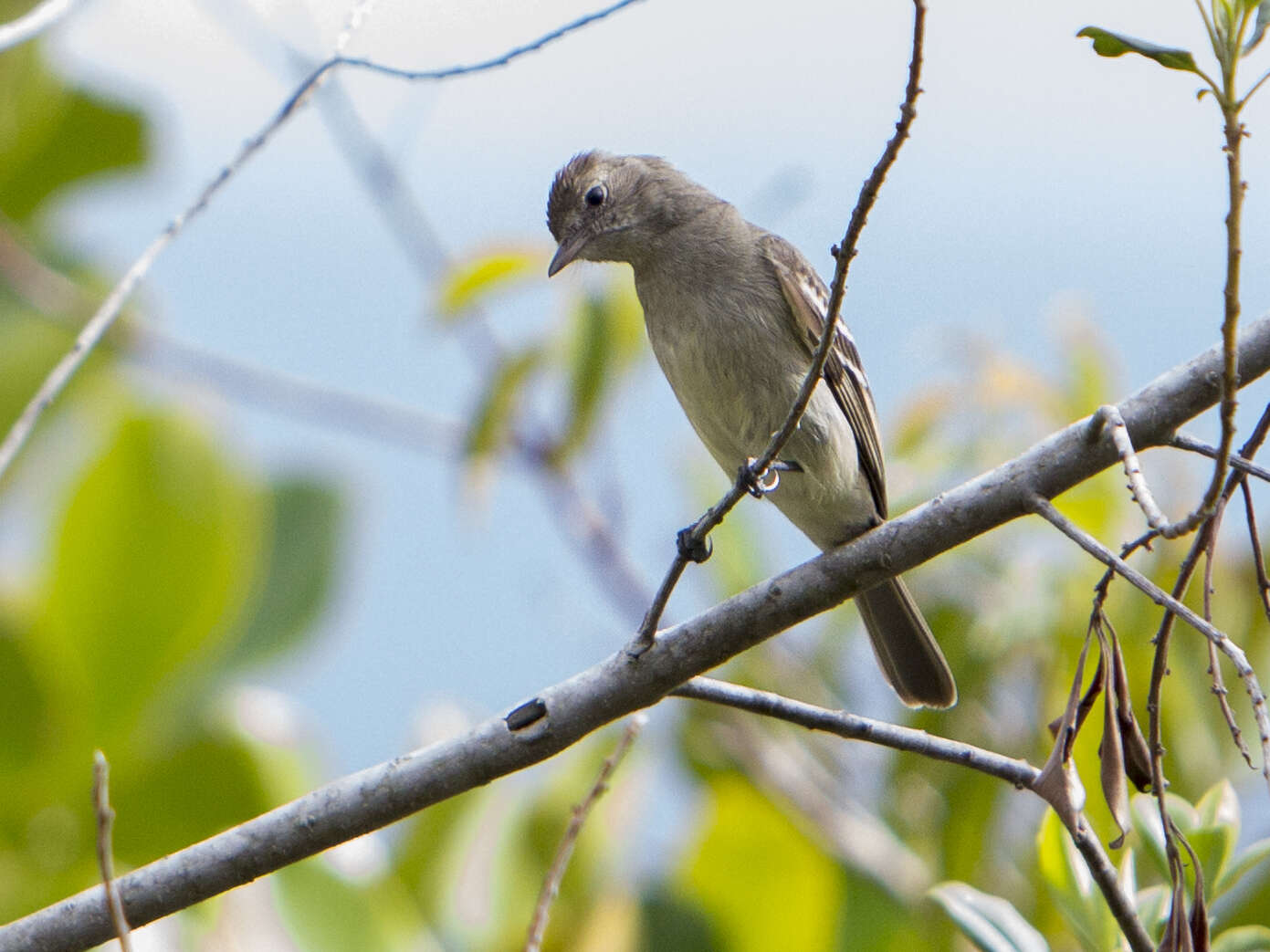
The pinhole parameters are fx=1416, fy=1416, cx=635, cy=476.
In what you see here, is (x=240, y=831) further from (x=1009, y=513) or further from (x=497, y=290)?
(x=497, y=290)

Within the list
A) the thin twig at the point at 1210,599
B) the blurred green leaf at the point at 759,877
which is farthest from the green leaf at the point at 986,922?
the blurred green leaf at the point at 759,877

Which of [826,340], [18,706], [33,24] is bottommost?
[826,340]

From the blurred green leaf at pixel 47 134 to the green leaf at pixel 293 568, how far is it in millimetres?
1669

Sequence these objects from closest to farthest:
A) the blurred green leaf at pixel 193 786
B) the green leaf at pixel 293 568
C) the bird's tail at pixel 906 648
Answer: the bird's tail at pixel 906 648
the blurred green leaf at pixel 193 786
the green leaf at pixel 293 568

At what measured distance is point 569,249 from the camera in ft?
12.8

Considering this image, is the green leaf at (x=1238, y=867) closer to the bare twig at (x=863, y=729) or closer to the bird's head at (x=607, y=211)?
the bare twig at (x=863, y=729)

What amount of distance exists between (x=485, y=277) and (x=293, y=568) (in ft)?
4.77

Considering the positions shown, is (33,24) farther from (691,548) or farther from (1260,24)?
(1260,24)

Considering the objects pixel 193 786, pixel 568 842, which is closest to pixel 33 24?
pixel 568 842

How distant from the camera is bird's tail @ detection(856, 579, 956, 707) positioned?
361 cm

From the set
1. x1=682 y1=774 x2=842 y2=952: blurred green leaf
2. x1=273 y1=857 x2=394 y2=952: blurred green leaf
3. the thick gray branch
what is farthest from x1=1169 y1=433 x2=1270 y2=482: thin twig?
x1=273 y1=857 x2=394 y2=952: blurred green leaf

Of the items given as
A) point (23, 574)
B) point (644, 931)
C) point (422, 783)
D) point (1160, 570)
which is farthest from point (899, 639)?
point (23, 574)

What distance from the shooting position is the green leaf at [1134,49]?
1.67m

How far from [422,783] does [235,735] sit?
225 centimetres
